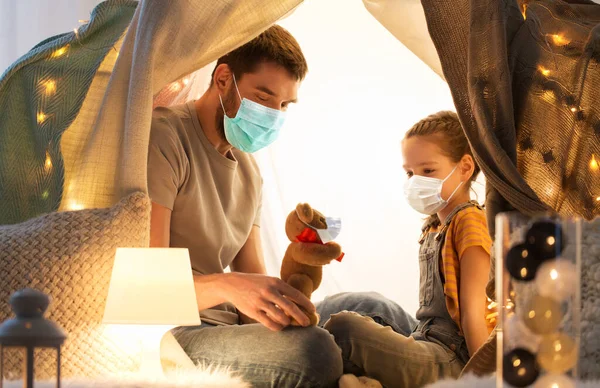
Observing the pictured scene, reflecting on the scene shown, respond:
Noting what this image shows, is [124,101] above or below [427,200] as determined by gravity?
above

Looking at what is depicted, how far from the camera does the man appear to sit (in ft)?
6.20

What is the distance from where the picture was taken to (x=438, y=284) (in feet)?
7.43

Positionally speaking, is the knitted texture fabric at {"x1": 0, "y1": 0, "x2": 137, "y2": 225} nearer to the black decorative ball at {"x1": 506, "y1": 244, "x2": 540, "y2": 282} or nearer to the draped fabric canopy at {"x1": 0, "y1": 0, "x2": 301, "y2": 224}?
the draped fabric canopy at {"x1": 0, "y1": 0, "x2": 301, "y2": 224}

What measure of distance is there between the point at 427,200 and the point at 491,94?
2.33 feet

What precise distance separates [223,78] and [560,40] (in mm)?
923

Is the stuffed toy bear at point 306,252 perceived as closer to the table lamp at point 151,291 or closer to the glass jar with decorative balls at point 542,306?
the table lamp at point 151,291

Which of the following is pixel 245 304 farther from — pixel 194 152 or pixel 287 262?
pixel 194 152

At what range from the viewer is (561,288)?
1.20m

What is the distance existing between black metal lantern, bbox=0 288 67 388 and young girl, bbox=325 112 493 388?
3.58 feet

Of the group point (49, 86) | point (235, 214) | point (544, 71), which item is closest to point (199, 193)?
point (235, 214)

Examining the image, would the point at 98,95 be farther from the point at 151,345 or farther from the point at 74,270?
the point at 151,345

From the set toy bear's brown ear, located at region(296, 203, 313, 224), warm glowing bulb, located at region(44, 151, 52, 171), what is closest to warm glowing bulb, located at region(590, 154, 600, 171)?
toy bear's brown ear, located at region(296, 203, 313, 224)

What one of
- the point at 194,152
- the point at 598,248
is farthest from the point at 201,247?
the point at 598,248

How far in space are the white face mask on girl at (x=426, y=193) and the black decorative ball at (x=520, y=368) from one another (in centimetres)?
122
